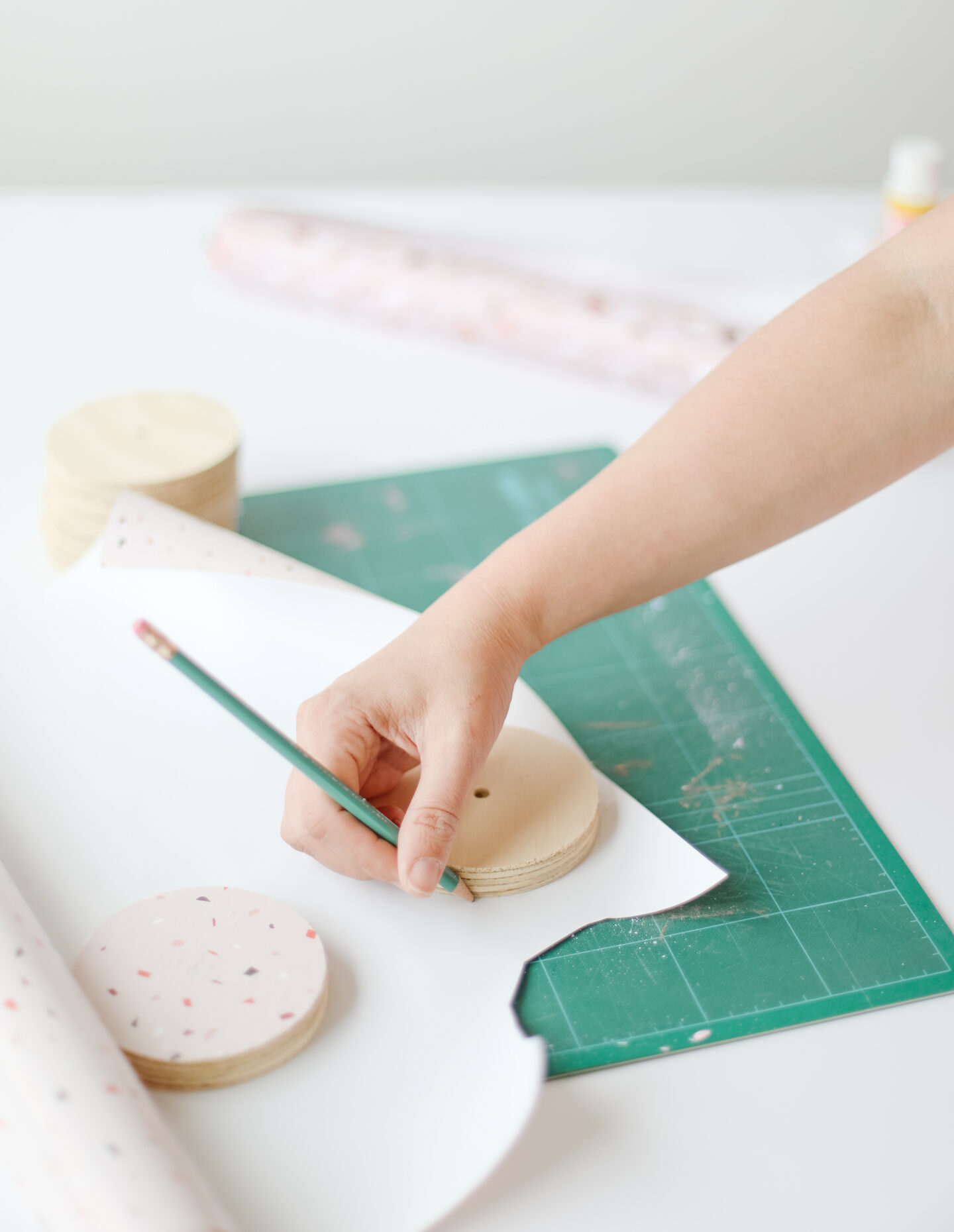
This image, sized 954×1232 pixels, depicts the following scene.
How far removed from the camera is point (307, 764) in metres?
0.72

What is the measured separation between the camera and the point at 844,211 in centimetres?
187

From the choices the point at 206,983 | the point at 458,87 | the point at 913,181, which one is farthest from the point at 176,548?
the point at 458,87

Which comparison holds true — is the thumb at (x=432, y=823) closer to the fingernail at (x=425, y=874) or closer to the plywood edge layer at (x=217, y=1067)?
the fingernail at (x=425, y=874)

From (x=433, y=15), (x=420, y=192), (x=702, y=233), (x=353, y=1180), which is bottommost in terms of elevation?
(x=353, y=1180)

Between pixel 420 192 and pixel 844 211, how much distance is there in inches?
26.7

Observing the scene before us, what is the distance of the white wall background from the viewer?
2414mm

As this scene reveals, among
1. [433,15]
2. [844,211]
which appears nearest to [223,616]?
[844,211]

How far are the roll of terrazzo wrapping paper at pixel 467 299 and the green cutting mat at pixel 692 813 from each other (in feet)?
0.88

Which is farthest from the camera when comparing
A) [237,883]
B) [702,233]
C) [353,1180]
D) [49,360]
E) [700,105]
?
[700,105]

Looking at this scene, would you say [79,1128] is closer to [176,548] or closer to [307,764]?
[307,764]

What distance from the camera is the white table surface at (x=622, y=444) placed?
636 mm

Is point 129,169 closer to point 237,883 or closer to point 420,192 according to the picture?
point 420,192

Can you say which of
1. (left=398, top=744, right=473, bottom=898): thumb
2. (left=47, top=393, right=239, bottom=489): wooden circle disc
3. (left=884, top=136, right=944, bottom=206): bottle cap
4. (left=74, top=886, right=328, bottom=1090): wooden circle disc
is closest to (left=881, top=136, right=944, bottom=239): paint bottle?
(left=884, top=136, right=944, bottom=206): bottle cap

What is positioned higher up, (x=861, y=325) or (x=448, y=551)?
(x=861, y=325)
